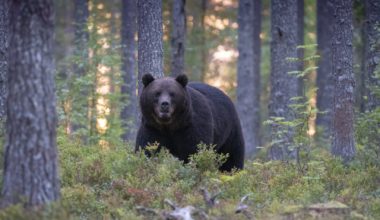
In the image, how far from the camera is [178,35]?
15180mm

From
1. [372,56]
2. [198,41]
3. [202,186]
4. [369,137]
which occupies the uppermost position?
[198,41]

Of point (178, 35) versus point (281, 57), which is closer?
point (281, 57)

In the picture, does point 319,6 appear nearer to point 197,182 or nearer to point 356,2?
point 356,2

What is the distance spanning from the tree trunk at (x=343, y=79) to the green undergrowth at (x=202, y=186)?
1.66 ft

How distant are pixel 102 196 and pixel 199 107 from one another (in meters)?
3.27

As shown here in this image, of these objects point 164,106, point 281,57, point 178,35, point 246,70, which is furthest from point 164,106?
point 246,70

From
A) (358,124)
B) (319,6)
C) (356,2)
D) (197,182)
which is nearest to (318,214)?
(197,182)

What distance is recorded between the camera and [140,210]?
7.52m

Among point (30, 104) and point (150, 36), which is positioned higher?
point (150, 36)

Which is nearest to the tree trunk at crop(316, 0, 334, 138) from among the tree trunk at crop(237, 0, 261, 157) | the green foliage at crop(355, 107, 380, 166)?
the tree trunk at crop(237, 0, 261, 157)

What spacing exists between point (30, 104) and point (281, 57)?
9.60m

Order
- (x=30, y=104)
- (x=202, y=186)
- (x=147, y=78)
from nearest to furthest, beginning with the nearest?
(x=30, y=104) → (x=202, y=186) → (x=147, y=78)

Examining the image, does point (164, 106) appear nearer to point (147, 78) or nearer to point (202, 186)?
point (147, 78)

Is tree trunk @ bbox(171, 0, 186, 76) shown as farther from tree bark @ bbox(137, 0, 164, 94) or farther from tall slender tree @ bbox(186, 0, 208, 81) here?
tall slender tree @ bbox(186, 0, 208, 81)
